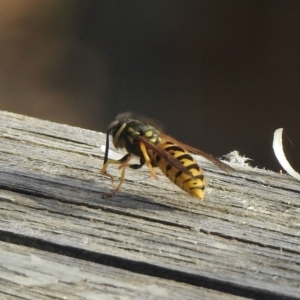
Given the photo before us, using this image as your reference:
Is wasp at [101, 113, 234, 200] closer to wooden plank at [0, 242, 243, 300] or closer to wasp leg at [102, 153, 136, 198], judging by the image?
wasp leg at [102, 153, 136, 198]

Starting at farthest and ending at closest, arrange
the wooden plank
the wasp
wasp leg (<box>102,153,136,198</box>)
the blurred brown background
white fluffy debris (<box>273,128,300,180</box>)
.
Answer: the blurred brown background, white fluffy debris (<box>273,128,300,180</box>), the wasp, wasp leg (<box>102,153,136,198</box>), the wooden plank

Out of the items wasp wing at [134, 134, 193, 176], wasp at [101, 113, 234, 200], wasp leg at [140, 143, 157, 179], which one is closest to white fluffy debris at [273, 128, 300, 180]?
wasp at [101, 113, 234, 200]

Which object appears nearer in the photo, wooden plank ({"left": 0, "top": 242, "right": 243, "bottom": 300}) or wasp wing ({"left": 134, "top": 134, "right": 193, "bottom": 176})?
wooden plank ({"left": 0, "top": 242, "right": 243, "bottom": 300})

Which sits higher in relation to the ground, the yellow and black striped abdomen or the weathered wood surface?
the yellow and black striped abdomen

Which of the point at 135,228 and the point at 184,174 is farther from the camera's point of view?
the point at 184,174

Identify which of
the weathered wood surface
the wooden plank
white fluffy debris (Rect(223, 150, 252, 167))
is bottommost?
the wooden plank

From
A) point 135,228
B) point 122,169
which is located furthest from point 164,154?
point 135,228

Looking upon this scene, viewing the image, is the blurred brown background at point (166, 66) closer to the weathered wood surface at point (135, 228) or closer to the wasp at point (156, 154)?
the wasp at point (156, 154)

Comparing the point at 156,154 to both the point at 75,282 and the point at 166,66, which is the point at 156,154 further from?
the point at 166,66

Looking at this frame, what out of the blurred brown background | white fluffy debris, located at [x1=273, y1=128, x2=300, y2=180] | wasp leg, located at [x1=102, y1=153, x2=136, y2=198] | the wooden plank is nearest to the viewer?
the wooden plank
